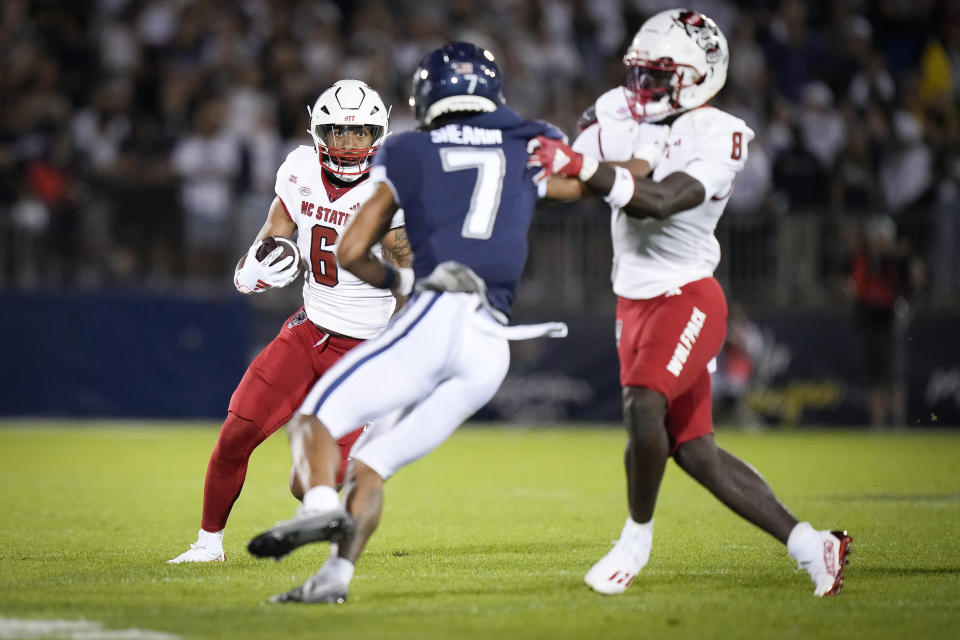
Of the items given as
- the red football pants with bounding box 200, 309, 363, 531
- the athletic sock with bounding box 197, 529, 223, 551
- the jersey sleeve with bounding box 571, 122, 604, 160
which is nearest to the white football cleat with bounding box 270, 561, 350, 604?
the red football pants with bounding box 200, 309, 363, 531

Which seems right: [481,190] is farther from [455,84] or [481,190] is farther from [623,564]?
[623,564]

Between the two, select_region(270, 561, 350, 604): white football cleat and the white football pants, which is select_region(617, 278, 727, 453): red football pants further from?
select_region(270, 561, 350, 604): white football cleat

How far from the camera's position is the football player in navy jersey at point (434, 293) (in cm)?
500

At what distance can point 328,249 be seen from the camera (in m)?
6.75

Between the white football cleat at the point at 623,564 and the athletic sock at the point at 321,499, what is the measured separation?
1223 millimetres

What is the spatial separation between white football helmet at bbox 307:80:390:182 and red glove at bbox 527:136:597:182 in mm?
1606

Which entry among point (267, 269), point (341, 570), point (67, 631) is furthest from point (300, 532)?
point (267, 269)

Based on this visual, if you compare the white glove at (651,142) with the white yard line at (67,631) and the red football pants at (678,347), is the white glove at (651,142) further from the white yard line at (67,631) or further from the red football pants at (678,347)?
the white yard line at (67,631)

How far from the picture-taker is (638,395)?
18.3 feet

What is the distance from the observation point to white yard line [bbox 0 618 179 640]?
4547 mm

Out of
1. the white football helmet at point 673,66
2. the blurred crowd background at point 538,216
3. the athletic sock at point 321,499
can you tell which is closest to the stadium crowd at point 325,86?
the blurred crowd background at point 538,216

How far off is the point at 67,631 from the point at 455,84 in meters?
2.29

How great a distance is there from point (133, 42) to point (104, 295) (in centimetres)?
341

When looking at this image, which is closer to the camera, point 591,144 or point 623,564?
point 623,564
